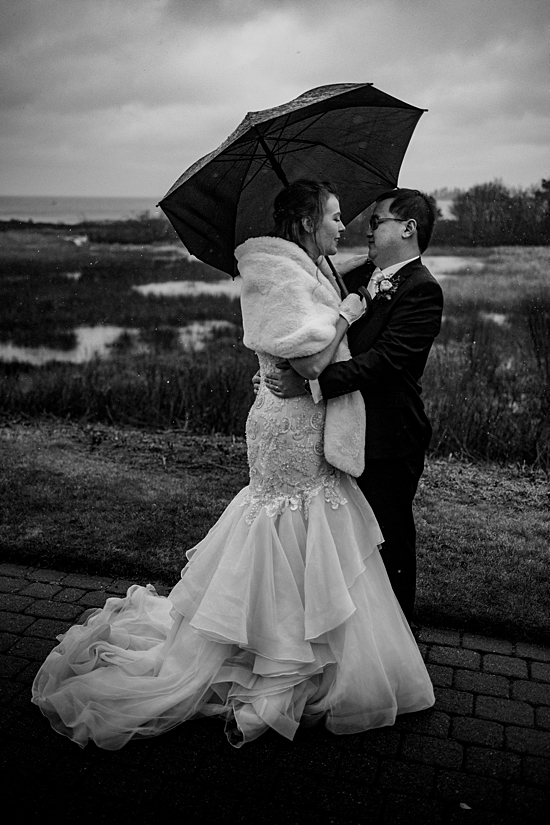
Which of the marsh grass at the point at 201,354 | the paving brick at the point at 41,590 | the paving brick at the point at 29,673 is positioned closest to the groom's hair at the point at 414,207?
the paving brick at the point at 29,673

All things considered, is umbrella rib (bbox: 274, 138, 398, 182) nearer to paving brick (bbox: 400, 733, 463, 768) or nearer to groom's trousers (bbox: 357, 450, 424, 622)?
groom's trousers (bbox: 357, 450, 424, 622)

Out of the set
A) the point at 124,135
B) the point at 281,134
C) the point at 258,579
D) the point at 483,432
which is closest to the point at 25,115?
the point at 124,135

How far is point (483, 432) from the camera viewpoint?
23.0 feet

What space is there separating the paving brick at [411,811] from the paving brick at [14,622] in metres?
2.06

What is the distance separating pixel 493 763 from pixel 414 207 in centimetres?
211

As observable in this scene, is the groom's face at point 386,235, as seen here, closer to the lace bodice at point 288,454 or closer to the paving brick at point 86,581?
the lace bodice at point 288,454

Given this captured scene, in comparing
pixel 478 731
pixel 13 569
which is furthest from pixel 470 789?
pixel 13 569

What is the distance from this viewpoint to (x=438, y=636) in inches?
150

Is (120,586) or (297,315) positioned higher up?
(297,315)

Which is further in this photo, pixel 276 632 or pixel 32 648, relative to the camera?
pixel 32 648

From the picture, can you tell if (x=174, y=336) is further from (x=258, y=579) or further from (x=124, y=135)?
(x=258, y=579)

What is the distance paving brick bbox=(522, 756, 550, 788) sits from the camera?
2.71 m

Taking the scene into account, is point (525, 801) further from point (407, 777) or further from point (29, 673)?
point (29, 673)

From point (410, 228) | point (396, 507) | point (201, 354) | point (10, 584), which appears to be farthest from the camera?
point (201, 354)
